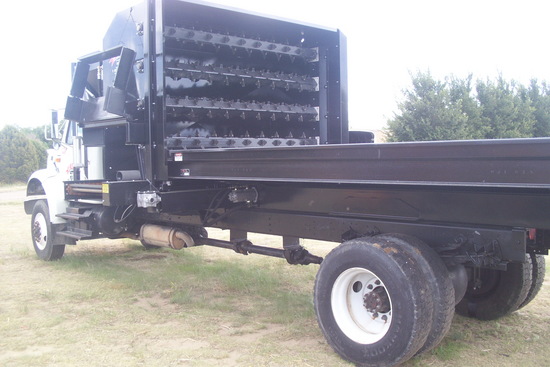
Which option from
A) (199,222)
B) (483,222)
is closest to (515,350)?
Answer: (483,222)

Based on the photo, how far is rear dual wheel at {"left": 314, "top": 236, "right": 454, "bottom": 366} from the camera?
3525 mm

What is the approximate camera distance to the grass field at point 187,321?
4.09 meters

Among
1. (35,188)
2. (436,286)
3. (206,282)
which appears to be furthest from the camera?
(35,188)

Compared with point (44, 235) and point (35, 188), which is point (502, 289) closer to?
point (44, 235)

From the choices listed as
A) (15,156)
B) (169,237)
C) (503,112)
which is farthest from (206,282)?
(15,156)

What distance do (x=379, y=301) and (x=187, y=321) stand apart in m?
2.05

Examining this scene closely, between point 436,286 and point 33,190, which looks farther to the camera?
point 33,190

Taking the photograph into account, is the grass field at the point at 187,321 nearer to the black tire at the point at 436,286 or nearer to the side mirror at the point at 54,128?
the black tire at the point at 436,286

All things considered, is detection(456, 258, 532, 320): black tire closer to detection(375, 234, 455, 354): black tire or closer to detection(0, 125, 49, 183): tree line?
detection(375, 234, 455, 354): black tire

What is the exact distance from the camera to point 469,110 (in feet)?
58.9

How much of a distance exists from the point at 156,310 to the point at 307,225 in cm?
185

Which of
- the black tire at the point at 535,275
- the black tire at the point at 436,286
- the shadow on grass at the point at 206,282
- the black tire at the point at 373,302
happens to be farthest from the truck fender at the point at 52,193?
the black tire at the point at 535,275

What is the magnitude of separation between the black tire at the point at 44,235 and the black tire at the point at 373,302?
4920 mm

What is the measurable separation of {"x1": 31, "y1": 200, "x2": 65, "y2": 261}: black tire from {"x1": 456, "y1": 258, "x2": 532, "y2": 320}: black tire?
552 cm
